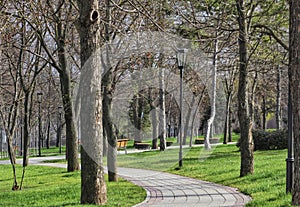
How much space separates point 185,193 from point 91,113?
3103 millimetres

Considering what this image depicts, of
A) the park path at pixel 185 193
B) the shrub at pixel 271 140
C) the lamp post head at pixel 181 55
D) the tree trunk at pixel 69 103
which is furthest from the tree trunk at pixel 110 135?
the shrub at pixel 271 140

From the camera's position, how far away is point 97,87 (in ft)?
27.9

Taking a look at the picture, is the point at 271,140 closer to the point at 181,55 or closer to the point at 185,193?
the point at 181,55

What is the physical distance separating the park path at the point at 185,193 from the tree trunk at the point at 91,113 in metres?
0.97

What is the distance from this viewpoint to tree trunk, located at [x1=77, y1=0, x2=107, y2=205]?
8.20 metres

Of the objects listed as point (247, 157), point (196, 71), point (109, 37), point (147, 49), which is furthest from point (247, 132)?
point (196, 71)

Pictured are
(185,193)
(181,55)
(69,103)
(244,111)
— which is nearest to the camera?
(185,193)

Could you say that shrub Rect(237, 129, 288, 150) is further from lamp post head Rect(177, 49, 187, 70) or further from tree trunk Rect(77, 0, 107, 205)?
tree trunk Rect(77, 0, 107, 205)

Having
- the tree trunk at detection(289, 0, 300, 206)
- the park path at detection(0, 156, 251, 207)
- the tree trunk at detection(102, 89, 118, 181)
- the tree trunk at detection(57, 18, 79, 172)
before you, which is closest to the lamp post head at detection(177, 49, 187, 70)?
the tree trunk at detection(57, 18, 79, 172)

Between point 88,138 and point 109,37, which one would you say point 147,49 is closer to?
point 109,37

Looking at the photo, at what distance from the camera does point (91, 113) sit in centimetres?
834

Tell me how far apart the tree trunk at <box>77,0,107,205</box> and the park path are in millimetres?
975

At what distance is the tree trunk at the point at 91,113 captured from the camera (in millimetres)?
8203

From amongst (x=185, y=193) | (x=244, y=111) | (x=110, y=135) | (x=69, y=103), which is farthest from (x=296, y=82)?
(x=69, y=103)
